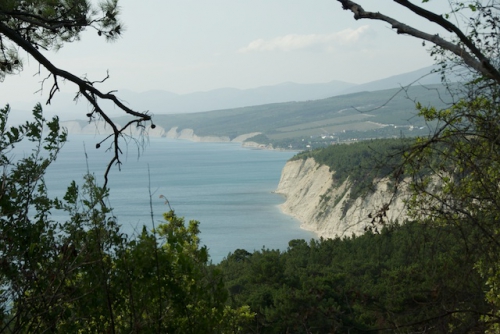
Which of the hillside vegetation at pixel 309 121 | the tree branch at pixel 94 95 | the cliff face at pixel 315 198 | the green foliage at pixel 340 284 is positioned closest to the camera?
the tree branch at pixel 94 95

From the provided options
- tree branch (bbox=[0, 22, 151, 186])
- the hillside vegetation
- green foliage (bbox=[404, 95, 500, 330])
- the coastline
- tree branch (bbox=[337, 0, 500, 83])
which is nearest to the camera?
tree branch (bbox=[337, 0, 500, 83])

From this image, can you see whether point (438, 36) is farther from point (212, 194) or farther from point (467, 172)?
point (212, 194)

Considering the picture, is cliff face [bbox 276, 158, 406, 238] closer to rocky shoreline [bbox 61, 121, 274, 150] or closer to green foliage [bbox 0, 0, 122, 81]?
green foliage [bbox 0, 0, 122, 81]

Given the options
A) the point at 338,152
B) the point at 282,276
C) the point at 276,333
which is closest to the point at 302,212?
the point at 338,152

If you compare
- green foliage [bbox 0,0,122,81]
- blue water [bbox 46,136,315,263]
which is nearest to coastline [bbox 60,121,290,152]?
blue water [bbox 46,136,315,263]

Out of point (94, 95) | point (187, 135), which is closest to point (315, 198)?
point (94, 95)

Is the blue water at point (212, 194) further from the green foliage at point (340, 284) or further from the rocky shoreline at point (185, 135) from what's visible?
the rocky shoreline at point (185, 135)

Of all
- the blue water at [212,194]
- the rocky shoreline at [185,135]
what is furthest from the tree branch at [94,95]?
the rocky shoreline at [185,135]

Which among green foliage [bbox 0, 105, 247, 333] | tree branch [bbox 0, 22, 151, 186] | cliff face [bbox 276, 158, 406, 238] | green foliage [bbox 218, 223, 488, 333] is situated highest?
tree branch [bbox 0, 22, 151, 186]
